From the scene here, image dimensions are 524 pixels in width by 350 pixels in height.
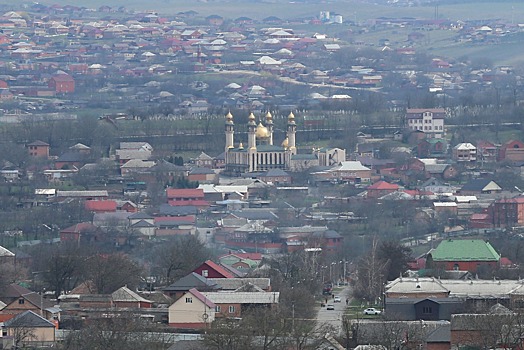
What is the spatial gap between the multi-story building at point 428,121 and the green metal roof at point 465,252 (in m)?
38.4

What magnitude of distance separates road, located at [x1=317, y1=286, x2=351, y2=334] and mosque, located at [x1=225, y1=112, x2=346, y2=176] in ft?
113

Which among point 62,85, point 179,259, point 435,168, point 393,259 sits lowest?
point 62,85

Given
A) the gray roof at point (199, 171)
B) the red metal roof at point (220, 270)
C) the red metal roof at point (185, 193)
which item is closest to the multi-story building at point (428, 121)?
the gray roof at point (199, 171)

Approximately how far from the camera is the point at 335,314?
41469mm

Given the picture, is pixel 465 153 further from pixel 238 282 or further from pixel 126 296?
pixel 126 296

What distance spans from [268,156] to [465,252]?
3276 centimetres

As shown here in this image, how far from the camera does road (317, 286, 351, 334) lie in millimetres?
38966

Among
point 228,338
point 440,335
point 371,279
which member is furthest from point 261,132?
point 228,338

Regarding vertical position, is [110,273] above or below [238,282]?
above

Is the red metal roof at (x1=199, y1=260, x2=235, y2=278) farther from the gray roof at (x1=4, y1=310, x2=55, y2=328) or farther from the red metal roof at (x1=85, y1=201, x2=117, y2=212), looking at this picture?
the red metal roof at (x1=85, y1=201, x2=117, y2=212)

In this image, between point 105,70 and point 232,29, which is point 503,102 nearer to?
point 105,70

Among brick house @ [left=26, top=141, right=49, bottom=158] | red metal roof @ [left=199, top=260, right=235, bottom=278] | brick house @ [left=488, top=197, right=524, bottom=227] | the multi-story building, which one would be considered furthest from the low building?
the multi-story building

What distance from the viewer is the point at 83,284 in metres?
43.8

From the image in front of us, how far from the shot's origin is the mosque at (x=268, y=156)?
3189 inches
